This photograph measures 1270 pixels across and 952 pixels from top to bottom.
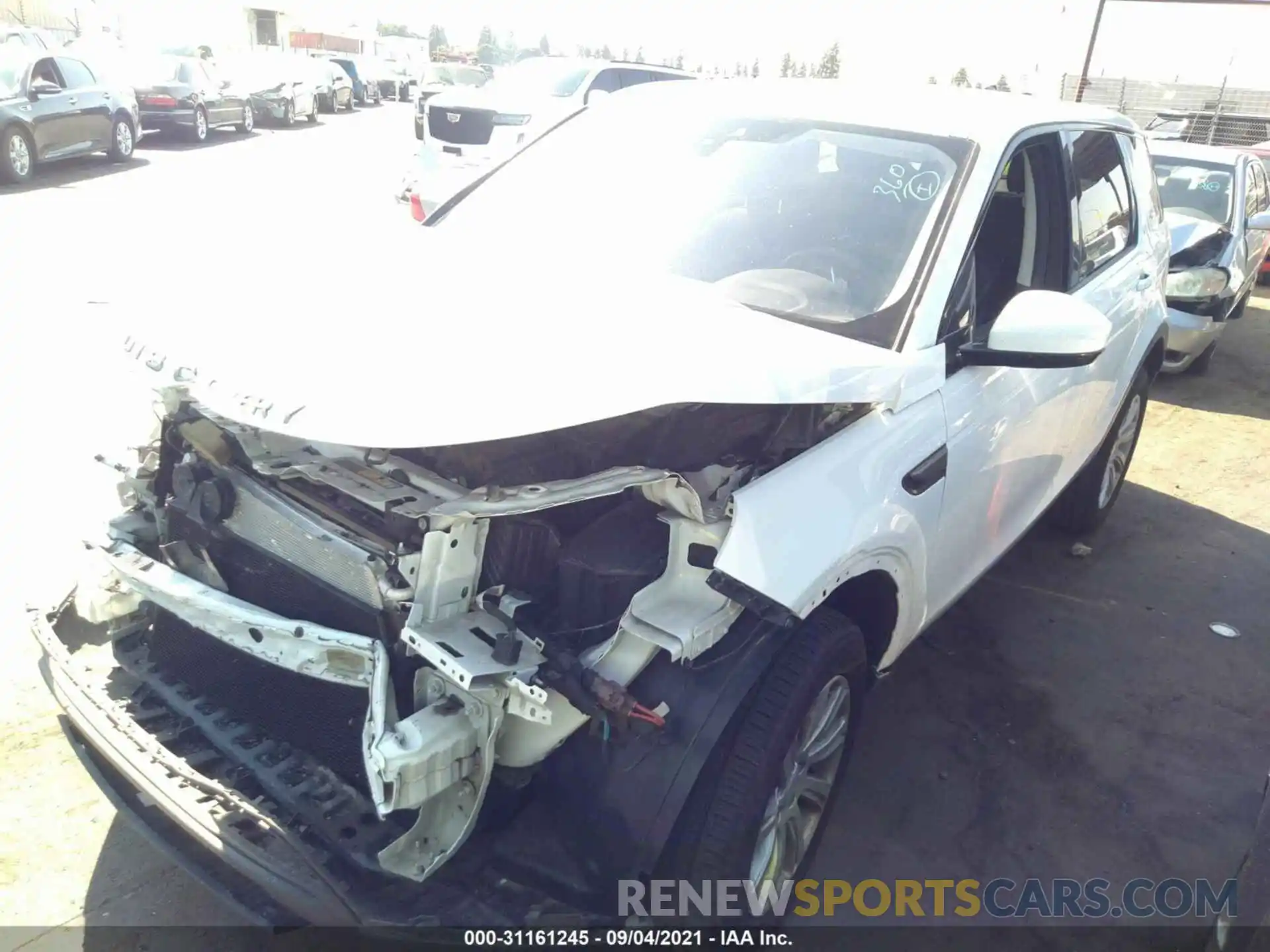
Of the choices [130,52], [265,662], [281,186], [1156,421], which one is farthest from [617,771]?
[130,52]

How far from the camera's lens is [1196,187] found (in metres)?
8.81

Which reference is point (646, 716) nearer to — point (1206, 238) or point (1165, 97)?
point (1206, 238)

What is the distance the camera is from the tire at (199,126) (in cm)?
1769

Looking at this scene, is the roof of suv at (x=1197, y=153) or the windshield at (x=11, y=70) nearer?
the roof of suv at (x=1197, y=153)

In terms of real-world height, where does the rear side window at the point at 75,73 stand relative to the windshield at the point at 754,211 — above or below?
below

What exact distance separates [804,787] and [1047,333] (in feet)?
4.42

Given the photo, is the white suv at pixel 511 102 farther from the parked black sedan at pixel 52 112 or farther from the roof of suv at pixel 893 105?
the roof of suv at pixel 893 105

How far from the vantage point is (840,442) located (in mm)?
2436

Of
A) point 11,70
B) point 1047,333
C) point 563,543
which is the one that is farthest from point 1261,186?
point 11,70

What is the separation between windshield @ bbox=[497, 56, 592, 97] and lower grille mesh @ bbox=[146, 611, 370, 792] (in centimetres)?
1068

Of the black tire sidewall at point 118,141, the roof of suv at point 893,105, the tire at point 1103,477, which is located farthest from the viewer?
the black tire sidewall at point 118,141

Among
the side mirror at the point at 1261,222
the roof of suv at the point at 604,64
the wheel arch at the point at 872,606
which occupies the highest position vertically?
the roof of suv at the point at 604,64

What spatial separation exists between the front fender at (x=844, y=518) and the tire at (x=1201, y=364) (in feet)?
23.0

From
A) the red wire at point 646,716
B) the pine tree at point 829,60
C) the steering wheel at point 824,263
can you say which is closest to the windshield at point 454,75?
the pine tree at point 829,60
